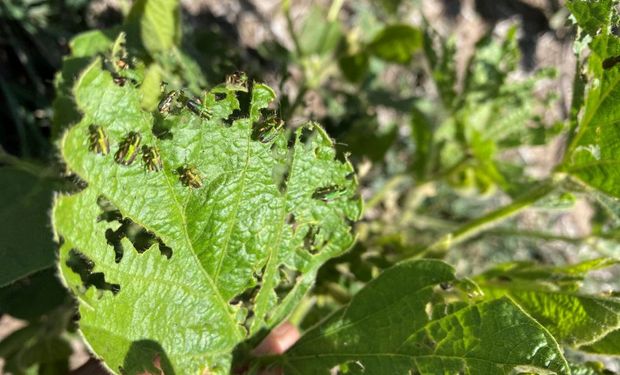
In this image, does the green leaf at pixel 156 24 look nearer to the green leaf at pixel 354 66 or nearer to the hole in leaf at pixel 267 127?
Answer: the hole in leaf at pixel 267 127

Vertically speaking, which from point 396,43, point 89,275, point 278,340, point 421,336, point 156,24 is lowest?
point 278,340

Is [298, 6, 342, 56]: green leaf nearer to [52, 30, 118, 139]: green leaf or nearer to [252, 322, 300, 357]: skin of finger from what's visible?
[52, 30, 118, 139]: green leaf

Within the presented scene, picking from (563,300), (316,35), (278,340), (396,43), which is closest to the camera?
(563,300)

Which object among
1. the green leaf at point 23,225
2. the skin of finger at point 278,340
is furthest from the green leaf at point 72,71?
the skin of finger at point 278,340

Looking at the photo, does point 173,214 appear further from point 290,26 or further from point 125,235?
point 290,26

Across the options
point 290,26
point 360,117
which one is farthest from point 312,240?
point 290,26

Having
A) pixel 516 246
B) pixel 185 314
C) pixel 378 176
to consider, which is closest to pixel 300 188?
pixel 185 314

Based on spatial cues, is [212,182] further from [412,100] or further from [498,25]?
[498,25]
